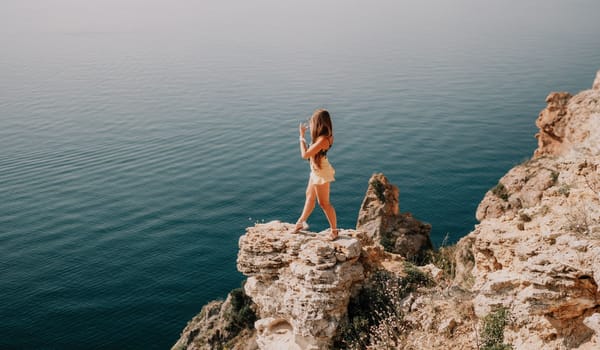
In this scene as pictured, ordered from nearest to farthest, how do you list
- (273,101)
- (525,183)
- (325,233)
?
(325,233) → (525,183) → (273,101)

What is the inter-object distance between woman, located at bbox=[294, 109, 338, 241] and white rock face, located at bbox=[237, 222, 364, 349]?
63 centimetres

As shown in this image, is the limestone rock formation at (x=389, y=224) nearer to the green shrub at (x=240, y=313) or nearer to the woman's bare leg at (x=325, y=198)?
the green shrub at (x=240, y=313)

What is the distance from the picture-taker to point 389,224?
102ft

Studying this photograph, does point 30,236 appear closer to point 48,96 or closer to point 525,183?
point 525,183

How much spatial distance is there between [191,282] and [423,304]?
36231 mm

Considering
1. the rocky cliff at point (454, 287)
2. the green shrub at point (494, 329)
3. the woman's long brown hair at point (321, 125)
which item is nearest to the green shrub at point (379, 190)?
the rocky cliff at point (454, 287)

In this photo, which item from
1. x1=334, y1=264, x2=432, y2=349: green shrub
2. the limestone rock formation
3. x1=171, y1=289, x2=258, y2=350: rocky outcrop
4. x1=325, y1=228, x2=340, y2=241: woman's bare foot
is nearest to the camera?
x1=334, y1=264, x2=432, y2=349: green shrub

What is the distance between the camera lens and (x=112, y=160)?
71.6 meters

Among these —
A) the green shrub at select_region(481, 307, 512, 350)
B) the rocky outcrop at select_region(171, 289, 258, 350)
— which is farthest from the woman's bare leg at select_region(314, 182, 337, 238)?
the rocky outcrop at select_region(171, 289, 258, 350)

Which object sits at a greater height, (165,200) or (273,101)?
(273,101)

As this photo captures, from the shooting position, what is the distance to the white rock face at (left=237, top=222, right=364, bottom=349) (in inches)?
469

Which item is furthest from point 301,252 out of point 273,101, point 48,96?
point 48,96

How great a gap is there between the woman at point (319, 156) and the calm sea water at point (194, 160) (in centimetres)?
3013

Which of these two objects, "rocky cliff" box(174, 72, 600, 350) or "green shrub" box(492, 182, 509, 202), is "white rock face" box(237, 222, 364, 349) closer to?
"rocky cliff" box(174, 72, 600, 350)
